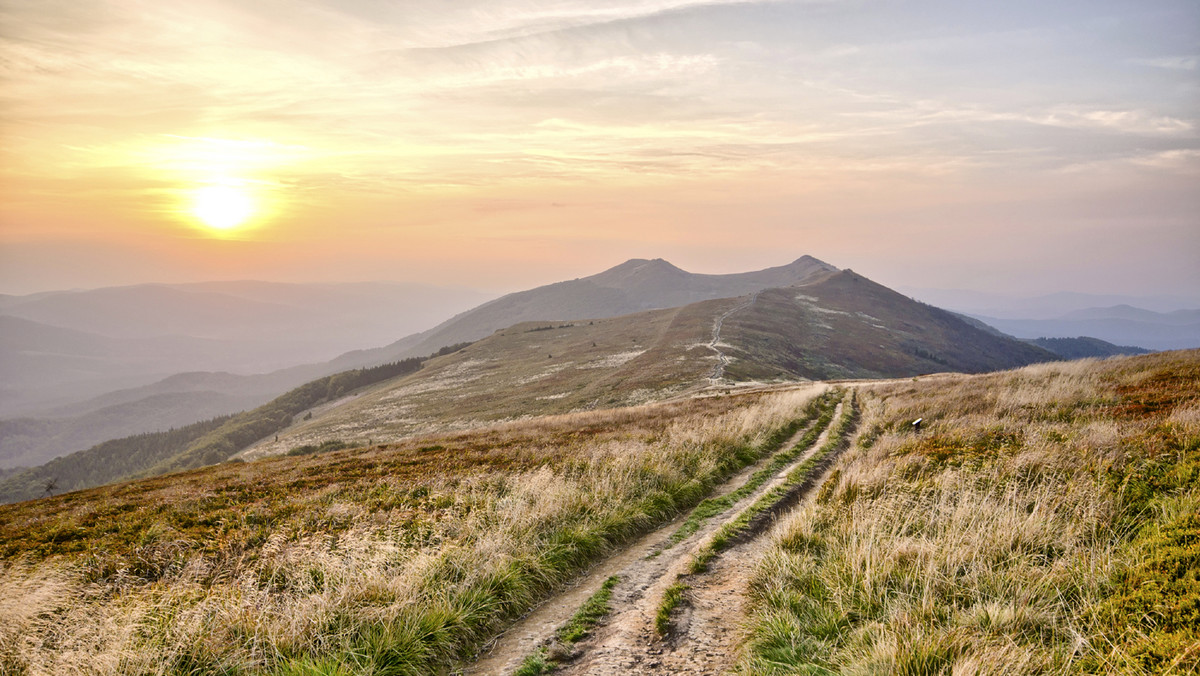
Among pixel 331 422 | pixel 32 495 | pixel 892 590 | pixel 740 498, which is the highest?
pixel 892 590

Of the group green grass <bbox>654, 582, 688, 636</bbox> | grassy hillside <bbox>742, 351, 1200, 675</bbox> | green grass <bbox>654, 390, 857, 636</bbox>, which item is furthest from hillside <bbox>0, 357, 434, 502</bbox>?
grassy hillside <bbox>742, 351, 1200, 675</bbox>

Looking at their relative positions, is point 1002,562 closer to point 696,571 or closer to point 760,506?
point 696,571

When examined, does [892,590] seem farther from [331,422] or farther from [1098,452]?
[331,422]

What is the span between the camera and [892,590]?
22.7ft

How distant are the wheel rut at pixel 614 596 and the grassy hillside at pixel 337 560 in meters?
0.36

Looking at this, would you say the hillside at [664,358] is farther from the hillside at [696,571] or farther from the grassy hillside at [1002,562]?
the grassy hillside at [1002,562]

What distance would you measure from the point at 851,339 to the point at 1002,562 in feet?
429

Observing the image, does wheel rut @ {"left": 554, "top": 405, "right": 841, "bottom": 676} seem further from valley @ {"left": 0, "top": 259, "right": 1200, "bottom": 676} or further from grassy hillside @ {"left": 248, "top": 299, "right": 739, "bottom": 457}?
grassy hillside @ {"left": 248, "top": 299, "right": 739, "bottom": 457}

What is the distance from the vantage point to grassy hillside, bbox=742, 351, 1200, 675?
5.20m

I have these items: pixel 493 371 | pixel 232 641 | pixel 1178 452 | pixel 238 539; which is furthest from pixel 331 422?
pixel 1178 452

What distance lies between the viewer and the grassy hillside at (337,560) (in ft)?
22.2

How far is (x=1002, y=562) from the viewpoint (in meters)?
6.98

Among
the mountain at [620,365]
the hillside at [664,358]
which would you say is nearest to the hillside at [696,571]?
the mountain at [620,365]

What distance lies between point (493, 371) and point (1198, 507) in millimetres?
105022
